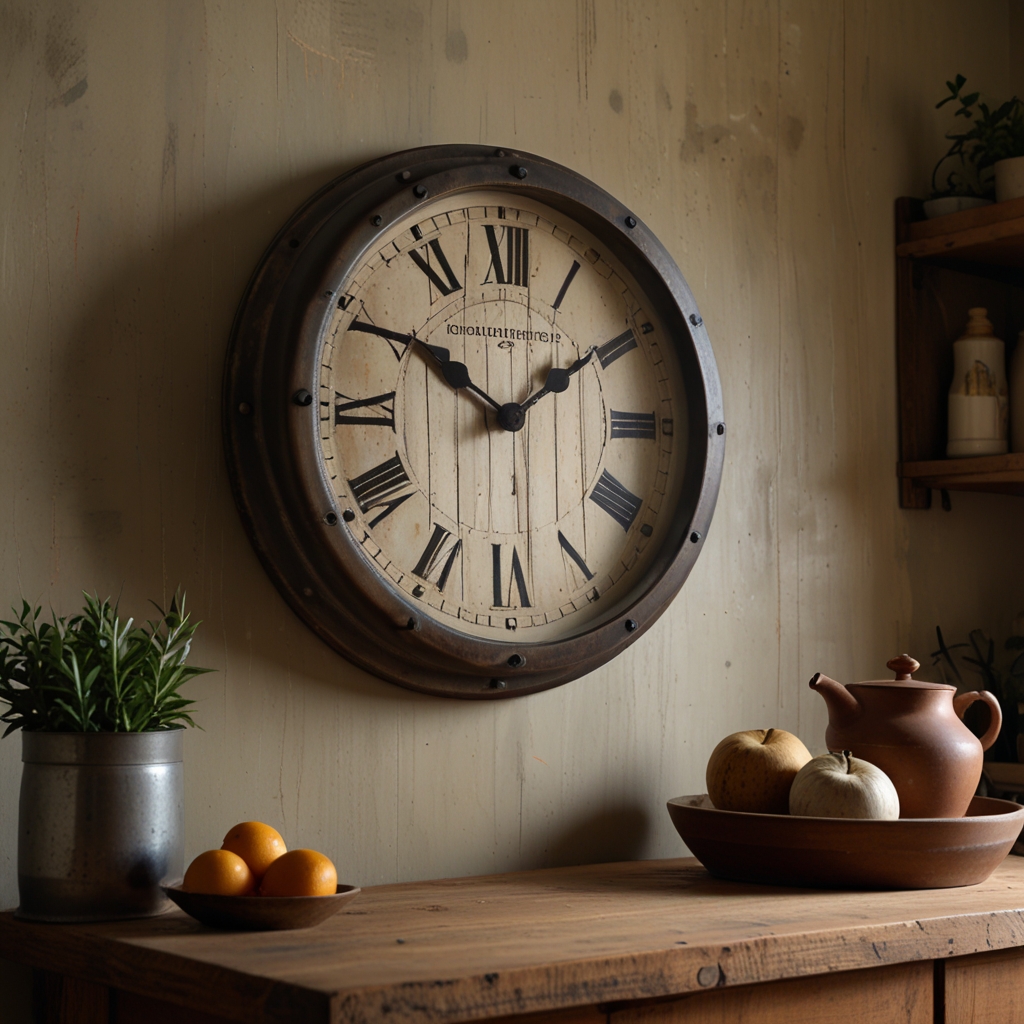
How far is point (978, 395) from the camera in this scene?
192cm

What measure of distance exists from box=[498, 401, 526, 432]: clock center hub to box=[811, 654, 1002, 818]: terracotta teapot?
18.6 inches

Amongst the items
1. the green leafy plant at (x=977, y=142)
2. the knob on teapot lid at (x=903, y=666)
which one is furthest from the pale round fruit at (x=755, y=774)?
the green leafy plant at (x=977, y=142)

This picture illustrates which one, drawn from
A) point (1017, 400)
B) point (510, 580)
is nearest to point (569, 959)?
point (510, 580)

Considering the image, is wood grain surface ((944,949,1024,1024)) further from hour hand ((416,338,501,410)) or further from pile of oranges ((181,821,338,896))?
hour hand ((416,338,501,410))

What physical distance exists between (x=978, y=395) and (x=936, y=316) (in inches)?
6.8

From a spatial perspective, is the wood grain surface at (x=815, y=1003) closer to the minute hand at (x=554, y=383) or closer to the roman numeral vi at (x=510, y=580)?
the roman numeral vi at (x=510, y=580)

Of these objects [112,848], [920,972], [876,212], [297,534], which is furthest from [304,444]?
[876,212]

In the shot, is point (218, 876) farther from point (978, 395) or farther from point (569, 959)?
point (978, 395)

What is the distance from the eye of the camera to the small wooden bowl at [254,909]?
109cm

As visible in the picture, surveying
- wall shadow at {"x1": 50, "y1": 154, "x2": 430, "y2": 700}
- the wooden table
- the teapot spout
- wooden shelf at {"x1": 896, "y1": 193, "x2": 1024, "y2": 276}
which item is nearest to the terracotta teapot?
the teapot spout

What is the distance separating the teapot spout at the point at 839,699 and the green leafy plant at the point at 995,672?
0.44m

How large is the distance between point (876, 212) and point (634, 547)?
0.75 meters

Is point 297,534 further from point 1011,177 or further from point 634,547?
point 1011,177

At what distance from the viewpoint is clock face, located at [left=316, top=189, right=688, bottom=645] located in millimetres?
1443
